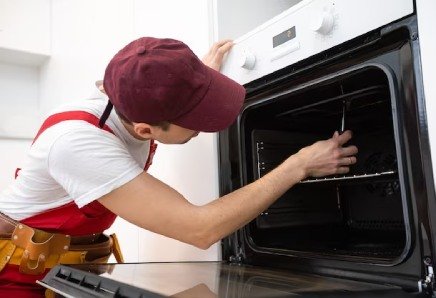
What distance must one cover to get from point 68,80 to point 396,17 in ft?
6.43

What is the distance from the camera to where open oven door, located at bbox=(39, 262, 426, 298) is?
69 centimetres

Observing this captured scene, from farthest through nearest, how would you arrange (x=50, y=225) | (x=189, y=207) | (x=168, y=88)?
(x=50, y=225), (x=189, y=207), (x=168, y=88)

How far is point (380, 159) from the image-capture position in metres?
1.27

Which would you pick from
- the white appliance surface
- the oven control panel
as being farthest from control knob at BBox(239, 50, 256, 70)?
the white appliance surface

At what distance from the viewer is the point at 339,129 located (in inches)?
52.6

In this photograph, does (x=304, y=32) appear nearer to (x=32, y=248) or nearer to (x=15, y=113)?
(x=32, y=248)

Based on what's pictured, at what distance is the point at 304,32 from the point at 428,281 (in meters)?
0.55

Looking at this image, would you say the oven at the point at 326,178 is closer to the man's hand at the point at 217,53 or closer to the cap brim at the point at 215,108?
the man's hand at the point at 217,53

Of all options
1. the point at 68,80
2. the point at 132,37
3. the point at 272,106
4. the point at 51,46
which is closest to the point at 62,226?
the point at 272,106

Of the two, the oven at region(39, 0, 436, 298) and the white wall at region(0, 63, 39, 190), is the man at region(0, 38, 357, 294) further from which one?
the white wall at region(0, 63, 39, 190)

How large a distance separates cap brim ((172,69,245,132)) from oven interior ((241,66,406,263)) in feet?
0.60

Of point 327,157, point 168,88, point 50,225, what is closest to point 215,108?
point 168,88

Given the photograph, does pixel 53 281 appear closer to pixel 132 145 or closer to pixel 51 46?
pixel 132 145

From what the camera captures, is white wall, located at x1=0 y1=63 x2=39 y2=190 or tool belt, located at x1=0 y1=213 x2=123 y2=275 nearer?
tool belt, located at x1=0 y1=213 x2=123 y2=275
